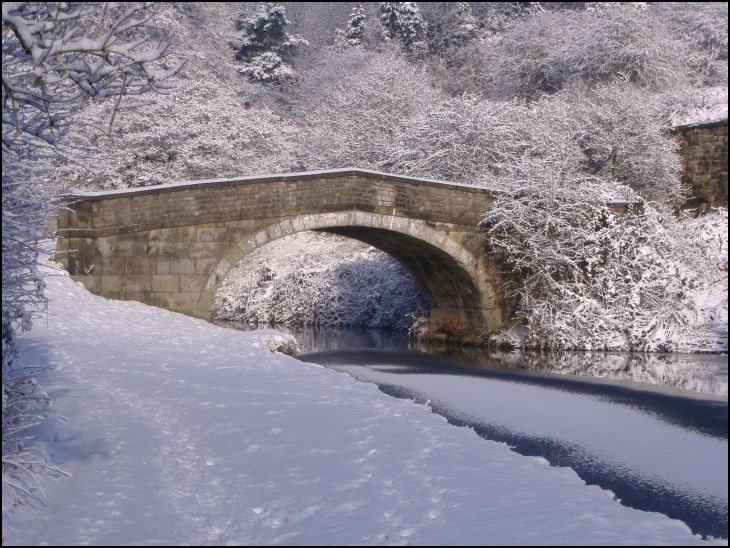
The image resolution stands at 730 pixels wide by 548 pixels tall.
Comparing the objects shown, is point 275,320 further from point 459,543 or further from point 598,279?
point 459,543

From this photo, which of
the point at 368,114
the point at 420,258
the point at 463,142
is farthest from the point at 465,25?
the point at 420,258

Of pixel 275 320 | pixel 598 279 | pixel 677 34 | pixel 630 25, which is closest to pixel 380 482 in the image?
pixel 598 279

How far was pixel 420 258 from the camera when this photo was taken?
600 inches

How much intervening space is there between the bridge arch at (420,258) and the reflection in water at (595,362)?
845 mm

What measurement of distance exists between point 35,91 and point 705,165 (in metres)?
17.7

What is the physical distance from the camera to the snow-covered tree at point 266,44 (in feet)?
95.2

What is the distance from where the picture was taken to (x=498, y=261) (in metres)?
14.6

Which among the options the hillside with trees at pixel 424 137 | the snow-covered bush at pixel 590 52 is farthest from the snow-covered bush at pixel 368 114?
the snow-covered bush at pixel 590 52

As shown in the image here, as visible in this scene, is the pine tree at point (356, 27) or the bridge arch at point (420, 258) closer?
the bridge arch at point (420, 258)

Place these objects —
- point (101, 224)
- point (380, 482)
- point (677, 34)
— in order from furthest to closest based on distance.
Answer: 1. point (677, 34)
2. point (101, 224)
3. point (380, 482)

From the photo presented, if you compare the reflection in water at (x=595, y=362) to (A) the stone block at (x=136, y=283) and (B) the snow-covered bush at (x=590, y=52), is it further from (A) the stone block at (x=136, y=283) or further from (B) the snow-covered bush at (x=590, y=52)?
(B) the snow-covered bush at (x=590, y=52)

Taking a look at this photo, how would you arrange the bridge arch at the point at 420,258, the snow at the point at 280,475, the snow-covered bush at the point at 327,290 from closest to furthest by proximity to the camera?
the snow at the point at 280,475, the bridge arch at the point at 420,258, the snow-covered bush at the point at 327,290

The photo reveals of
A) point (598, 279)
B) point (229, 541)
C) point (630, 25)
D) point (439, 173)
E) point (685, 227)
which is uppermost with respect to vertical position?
point (630, 25)

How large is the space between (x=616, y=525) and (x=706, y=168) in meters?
16.7
